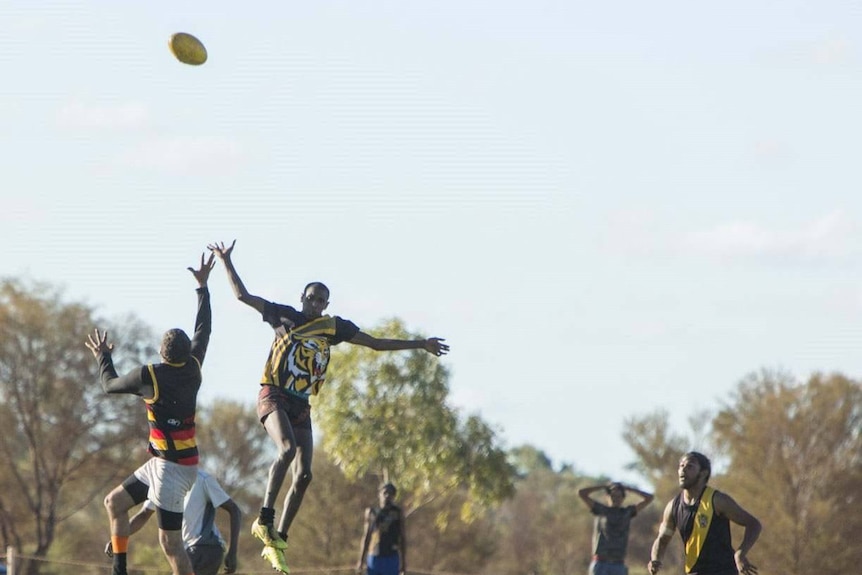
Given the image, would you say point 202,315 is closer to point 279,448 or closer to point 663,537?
point 279,448

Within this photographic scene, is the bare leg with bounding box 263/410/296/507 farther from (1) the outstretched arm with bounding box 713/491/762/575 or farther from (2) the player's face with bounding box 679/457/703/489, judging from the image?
(1) the outstretched arm with bounding box 713/491/762/575

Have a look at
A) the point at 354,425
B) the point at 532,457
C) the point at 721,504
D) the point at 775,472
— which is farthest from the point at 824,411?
the point at 532,457

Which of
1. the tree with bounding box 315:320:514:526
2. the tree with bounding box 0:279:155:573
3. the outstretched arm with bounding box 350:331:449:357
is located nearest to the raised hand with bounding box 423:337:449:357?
the outstretched arm with bounding box 350:331:449:357

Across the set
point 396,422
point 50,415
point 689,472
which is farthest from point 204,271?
point 50,415

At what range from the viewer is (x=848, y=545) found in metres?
62.8

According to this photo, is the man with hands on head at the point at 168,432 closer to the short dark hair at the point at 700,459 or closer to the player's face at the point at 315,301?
the player's face at the point at 315,301

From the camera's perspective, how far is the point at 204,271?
1560 cm

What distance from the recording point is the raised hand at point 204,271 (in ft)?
50.9

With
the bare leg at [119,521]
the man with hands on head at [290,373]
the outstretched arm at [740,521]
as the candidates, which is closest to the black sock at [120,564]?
the bare leg at [119,521]

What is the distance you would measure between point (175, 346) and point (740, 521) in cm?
524

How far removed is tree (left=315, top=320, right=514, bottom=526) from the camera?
4484 centimetres

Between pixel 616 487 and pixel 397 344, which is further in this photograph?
pixel 616 487

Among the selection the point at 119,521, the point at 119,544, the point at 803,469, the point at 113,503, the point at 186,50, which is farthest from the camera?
the point at 803,469

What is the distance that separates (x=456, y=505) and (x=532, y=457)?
74.5m
